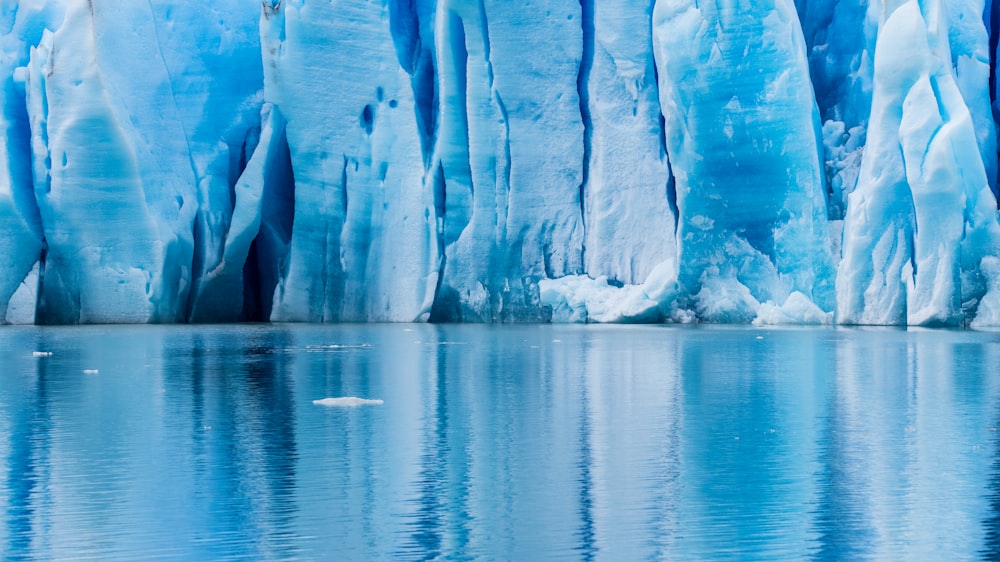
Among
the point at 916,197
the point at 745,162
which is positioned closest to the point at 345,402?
the point at 916,197

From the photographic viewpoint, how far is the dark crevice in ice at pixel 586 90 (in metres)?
20.7

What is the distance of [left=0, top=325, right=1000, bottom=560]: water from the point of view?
3957 mm

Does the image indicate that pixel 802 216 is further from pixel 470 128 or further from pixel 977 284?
pixel 470 128

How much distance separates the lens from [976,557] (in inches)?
146

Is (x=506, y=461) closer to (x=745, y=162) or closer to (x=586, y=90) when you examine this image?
(x=745, y=162)

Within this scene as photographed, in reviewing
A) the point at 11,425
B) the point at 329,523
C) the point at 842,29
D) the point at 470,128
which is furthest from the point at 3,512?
the point at 842,29

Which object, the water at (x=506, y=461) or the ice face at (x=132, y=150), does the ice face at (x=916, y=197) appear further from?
the ice face at (x=132, y=150)

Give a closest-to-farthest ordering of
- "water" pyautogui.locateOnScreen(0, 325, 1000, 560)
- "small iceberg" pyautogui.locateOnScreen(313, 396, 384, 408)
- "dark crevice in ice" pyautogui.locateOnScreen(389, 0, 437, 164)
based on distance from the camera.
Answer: "water" pyautogui.locateOnScreen(0, 325, 1000, 560), "small iceberg" pyautogui.locateOnScreen(313, 396, 384, 408), "dark crevice in ice" pyautogui.locateOnScreen(389, 0, 437, 164)

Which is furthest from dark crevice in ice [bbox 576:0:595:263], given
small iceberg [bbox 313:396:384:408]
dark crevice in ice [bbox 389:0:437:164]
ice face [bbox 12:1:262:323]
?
small iceberg [bbox 313:396:384:408]

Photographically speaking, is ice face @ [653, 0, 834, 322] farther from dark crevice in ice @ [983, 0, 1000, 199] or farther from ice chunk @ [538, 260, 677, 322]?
dark crevice in ice @ [983, 0, 1000, 199]

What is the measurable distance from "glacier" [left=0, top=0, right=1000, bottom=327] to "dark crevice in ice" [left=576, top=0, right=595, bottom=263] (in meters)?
0.04

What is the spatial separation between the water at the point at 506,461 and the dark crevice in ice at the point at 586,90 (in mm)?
10120

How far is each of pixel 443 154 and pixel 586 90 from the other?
2675 millimetres

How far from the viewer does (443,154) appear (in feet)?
67.4
